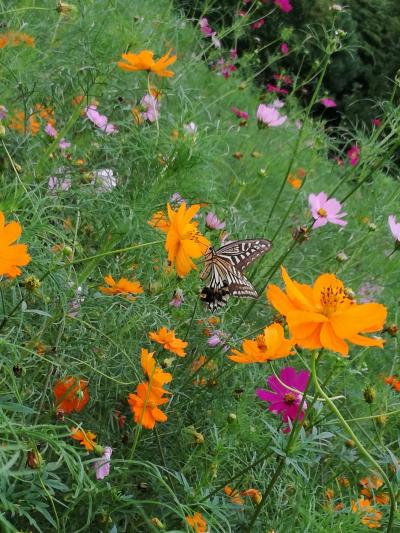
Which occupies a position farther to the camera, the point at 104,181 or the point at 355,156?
the point at 355,156

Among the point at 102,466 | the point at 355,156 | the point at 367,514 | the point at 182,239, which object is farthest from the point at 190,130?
the point at 355,156

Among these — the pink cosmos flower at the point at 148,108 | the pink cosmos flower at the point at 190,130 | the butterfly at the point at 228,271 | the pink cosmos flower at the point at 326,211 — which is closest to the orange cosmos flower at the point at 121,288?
the butterfly at the point at 228,271

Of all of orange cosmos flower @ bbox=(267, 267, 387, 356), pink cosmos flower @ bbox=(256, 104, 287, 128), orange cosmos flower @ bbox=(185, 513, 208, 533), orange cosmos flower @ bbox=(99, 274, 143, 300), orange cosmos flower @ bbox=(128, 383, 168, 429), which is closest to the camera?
orange cosmos flower @ bbox=(267, 267, 387, 356)

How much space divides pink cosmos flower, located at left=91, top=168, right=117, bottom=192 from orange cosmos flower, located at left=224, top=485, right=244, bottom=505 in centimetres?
60

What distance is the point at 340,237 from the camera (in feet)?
8.69

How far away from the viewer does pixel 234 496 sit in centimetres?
119

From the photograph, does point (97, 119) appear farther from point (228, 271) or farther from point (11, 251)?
point (11, 251)

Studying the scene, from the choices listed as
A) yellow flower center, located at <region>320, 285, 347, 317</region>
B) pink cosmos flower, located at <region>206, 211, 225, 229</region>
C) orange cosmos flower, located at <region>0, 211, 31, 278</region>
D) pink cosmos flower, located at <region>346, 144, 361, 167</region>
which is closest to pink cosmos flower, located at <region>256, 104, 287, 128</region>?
pink cosmos flower, located at <region>346, 144, 361, 167</region>

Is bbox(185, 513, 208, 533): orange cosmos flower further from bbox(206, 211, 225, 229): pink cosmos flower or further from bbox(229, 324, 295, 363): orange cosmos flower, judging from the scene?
bbox(206, 211, 225, 229): pink cosmos flower

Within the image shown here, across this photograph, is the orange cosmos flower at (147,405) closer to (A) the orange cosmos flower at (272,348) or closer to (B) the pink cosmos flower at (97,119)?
(A) the orange cosmos flower at (272,348)

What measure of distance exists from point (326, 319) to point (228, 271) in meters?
0.58

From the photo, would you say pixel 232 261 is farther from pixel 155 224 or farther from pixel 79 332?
pixel 79 332

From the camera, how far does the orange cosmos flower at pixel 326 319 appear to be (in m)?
0.77

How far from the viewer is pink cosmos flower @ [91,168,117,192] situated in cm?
136
